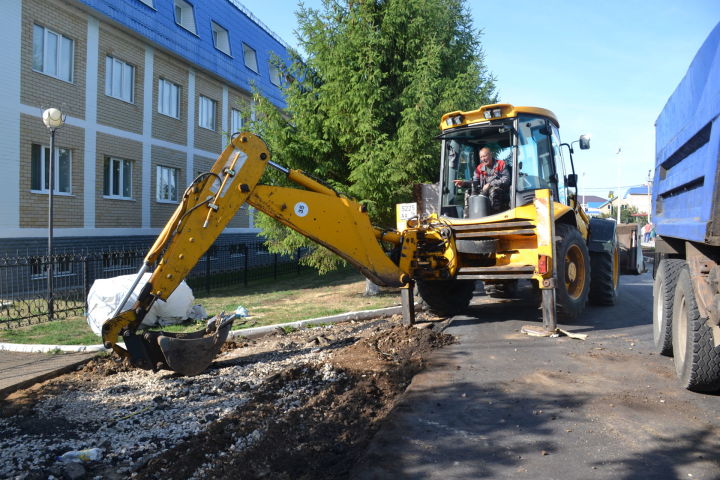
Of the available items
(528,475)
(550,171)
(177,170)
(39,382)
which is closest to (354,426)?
(528,475)

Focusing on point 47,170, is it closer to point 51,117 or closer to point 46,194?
point 46,194

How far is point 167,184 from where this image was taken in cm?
1858

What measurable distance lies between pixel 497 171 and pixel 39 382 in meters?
6.26

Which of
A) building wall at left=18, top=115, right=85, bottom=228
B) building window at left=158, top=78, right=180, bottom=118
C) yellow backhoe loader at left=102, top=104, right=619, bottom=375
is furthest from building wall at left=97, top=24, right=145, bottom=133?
yellow backhoe loader at left=102, top=104, right=619, bottom=375

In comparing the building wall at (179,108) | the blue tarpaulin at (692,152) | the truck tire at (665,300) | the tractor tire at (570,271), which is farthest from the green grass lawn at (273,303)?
the building wall at (179,108)

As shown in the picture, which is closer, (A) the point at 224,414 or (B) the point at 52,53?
(A) the point at 224,414

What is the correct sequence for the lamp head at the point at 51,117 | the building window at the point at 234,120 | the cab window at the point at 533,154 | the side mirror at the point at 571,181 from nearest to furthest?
the cab window at the point at 533,154, the side mirror at the point at 571,181, the lamp head at the point at 51,117, the building window at the point at 234,120

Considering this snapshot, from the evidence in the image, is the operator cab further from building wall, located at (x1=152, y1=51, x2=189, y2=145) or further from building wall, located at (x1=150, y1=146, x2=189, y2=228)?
building wall, located at (x1=152, y1=51, x2=189, y2=145)

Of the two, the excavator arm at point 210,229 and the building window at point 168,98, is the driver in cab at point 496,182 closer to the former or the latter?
the excavator arm at point 210,229

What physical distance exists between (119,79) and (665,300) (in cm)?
1534

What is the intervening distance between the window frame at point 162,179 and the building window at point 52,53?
430cm

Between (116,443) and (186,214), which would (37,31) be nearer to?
(186,214)

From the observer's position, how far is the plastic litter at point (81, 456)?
3768mm

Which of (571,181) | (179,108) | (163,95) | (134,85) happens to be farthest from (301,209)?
(179,108)
